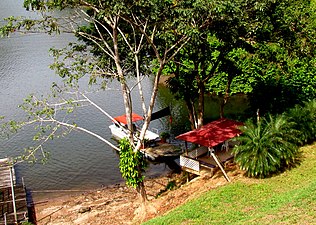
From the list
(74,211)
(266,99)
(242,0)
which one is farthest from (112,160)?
(242,0)

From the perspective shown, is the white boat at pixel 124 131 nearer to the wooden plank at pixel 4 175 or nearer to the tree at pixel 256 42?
the tree at pixel 256 42

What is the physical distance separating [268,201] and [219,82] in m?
20.7

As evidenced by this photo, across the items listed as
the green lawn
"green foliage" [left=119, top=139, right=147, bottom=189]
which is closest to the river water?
"green foliage" [left=119, top=139, right=147, bottom=189]

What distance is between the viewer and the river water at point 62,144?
23953 millimetres

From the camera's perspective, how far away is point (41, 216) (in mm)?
20016

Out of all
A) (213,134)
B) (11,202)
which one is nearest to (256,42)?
(213,134)

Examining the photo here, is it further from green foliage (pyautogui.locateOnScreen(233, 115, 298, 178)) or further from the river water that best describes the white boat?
green foliage (pyautogui.locateOnScreen(233, 115, 298, 178))

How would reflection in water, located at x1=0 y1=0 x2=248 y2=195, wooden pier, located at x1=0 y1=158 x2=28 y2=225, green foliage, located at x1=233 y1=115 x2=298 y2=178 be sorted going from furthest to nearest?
1. reflection in water, located at x1=0 y1=0 x2=248 y2=195
2. wooden pier, located at x1=0 y1=158 x2=28 y2=225
3. green foliage, located at x1=233 y1=115 x2=298 y2=178

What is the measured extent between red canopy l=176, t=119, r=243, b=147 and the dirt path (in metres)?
1.42

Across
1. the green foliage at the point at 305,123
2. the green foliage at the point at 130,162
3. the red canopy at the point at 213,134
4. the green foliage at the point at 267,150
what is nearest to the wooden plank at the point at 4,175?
Result: the green foliage at the point at 130,162

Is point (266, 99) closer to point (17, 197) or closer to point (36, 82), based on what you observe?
point (17, 197)

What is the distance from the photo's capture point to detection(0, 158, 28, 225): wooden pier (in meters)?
18.3

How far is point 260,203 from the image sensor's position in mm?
14266

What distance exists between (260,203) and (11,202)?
461 inches
